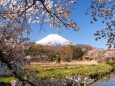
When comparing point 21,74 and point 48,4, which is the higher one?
point 48,4

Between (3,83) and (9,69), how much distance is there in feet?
44.3

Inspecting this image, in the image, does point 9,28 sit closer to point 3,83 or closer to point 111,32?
point 111,32

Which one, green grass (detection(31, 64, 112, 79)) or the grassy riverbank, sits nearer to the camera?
the grassy riverbank

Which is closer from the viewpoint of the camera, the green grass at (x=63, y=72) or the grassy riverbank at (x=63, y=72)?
the grassy riverbank at (x=63, y=72)

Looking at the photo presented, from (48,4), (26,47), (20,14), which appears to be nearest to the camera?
(20,14)

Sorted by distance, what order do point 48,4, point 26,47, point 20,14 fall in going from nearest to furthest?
1. point 20,14
2. point 26,47
3. point 48,4

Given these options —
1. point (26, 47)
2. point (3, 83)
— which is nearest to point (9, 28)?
point (26, 47)

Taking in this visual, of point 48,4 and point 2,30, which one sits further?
point 48,4

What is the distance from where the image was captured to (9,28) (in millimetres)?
8453

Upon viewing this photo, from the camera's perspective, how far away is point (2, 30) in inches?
331

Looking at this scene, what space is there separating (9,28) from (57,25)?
4.41 feet

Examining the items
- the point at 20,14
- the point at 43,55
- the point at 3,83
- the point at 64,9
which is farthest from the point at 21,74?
the point at 3,83

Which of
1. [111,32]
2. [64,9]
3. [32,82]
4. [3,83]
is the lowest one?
[3,83]

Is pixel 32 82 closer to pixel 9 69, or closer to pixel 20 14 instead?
pixel 9 69
